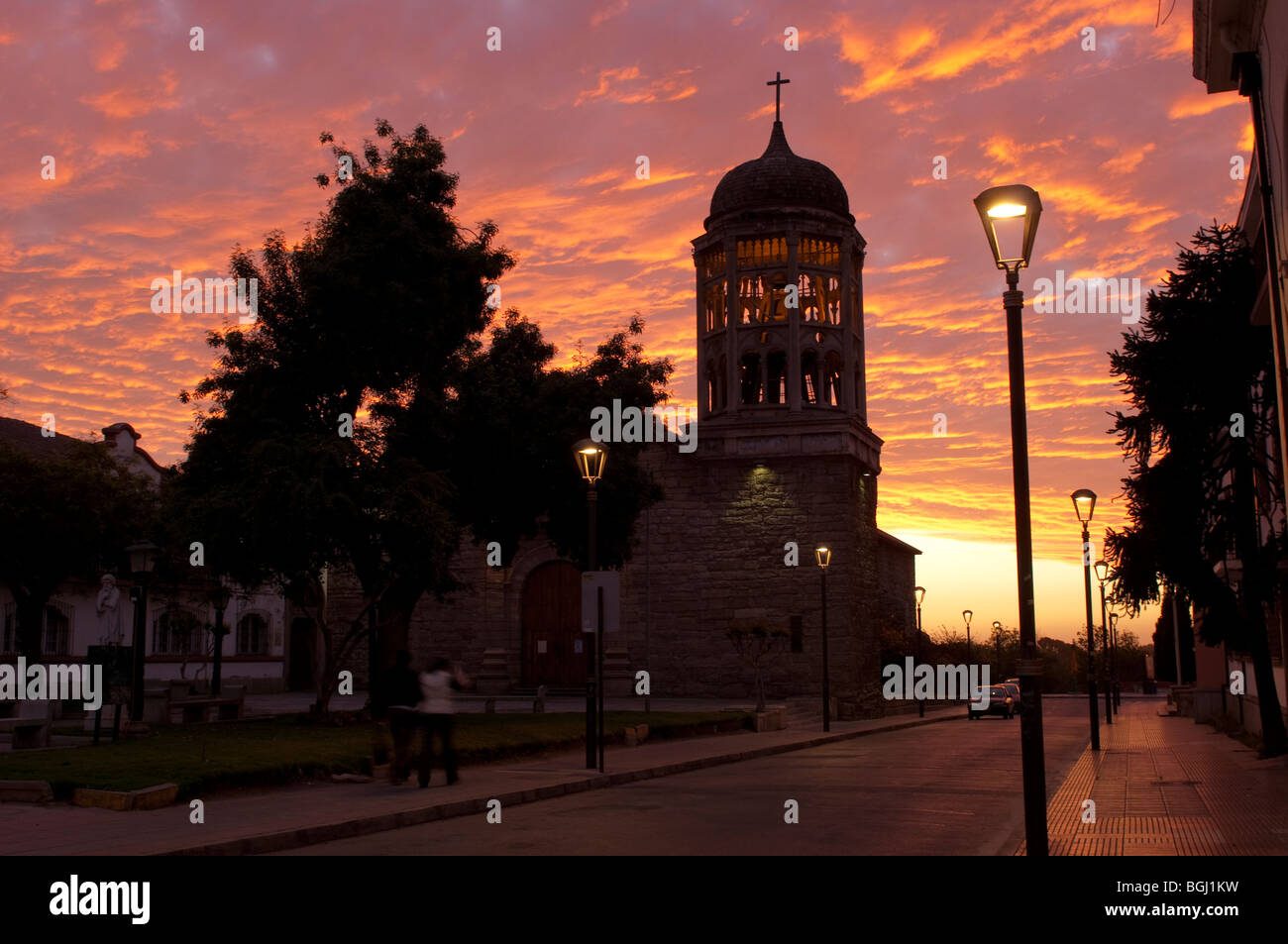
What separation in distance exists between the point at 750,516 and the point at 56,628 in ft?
75.1

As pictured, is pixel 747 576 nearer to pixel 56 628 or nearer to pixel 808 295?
pixel 808 295

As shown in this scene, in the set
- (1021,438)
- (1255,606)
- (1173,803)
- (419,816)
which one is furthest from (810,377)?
(1021,438)

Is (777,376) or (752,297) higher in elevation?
(752,297)

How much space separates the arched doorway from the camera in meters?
43.2

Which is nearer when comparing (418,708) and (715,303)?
(418,708)

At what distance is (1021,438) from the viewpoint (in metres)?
9.41

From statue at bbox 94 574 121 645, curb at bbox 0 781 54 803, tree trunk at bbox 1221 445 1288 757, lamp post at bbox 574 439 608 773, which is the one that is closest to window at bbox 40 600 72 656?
statue at bbox 94 574 121 645

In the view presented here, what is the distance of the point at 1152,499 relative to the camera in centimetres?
2408

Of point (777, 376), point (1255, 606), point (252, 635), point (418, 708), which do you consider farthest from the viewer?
point (252, 635)

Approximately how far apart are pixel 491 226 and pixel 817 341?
67.6 ft

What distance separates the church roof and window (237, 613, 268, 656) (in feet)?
78.2
